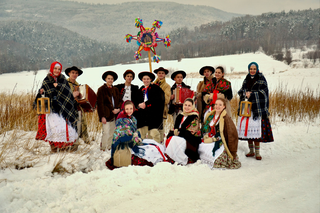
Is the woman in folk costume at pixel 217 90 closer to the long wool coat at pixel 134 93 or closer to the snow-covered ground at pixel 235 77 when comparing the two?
the long wool coat at pixel 134 93

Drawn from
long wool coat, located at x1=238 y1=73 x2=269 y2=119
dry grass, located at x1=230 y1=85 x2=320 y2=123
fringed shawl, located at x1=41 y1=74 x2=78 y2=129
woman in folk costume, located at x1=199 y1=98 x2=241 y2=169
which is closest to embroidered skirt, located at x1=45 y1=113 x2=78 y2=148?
fringed shawl, located at x1=41 y1=74 x2=78 y2=129

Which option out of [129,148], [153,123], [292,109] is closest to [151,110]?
[153,123]

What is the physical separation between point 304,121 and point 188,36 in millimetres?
83166

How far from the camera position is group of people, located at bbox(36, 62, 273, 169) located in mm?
3869

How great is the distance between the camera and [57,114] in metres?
4.02

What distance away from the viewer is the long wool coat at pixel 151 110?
16.0ft

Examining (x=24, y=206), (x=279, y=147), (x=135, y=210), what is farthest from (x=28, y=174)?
(x=279, y=147)

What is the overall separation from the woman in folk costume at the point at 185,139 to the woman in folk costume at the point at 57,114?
1.93 metres

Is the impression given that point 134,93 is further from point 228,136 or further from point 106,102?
point 228,136

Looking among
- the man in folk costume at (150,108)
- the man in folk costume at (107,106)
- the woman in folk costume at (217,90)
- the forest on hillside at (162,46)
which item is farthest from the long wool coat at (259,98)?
the forest on hillside at (162,46)

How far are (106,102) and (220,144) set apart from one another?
8.38 ft

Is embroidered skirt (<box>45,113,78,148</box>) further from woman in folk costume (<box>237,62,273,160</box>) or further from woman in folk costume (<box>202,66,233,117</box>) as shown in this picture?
woman in folk costume (<box>237,62,273,160</box>)

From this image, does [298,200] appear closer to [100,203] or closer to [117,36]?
[100,203]

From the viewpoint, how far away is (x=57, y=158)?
3.68 metres
